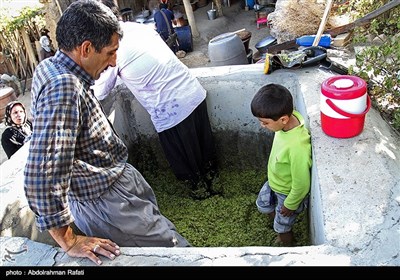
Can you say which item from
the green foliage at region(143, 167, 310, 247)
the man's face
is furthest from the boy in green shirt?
the man's face

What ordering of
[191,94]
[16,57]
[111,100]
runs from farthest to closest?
[16,57] → [111,100] → [191,94]

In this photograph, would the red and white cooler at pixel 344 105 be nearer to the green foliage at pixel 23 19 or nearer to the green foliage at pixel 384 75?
the green foliage at pixel 384 75

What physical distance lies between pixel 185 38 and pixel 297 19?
564 centimetres

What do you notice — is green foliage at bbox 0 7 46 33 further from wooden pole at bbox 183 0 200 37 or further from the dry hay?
the dry hay

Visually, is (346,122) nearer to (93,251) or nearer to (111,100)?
(93,251)

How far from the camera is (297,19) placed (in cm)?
547

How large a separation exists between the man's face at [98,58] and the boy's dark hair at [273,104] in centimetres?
100

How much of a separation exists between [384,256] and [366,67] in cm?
159

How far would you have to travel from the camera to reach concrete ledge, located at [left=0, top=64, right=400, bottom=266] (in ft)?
5.65

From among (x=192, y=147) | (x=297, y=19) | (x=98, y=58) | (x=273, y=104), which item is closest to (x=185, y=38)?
(x=297, y=19)

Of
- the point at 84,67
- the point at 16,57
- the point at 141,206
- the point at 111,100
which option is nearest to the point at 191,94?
the point at 111,100

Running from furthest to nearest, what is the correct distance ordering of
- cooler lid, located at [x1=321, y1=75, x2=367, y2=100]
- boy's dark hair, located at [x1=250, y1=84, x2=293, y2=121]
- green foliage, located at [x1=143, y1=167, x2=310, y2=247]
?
green foliage, located at [x1=143, y1=167, x2=310, y2=247]
boy's dark hair, located at [x1=250, y1=84, x2=293, y2=121]
cooler lid, located at [x1=321, y1=75, x2=367, y2=100]

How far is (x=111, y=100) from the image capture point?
12.0 ft

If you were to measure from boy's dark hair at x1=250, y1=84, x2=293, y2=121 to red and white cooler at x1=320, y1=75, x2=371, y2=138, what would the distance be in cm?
22
